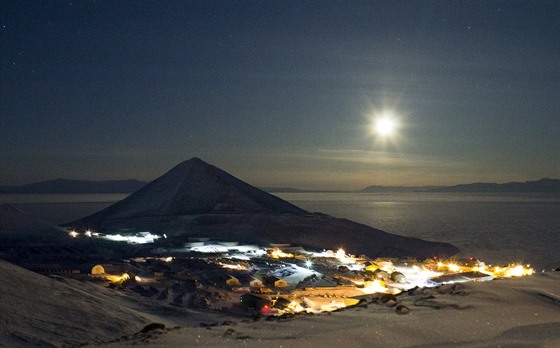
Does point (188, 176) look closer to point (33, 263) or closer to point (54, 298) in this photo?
point (33, 263)

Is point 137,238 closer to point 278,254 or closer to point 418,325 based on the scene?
point 278,254

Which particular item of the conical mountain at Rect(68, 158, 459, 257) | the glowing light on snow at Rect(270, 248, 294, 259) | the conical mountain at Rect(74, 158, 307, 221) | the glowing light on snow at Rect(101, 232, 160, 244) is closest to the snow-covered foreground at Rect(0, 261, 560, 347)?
the glowing light on snow at Rect(270, 248, 294, 259)

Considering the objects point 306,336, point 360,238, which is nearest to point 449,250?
point 360,238

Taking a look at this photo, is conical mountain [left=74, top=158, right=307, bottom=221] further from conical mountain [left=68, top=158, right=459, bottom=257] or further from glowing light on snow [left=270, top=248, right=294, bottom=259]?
glowing light on snow [left=270, top=248, right=294, bottom=259]

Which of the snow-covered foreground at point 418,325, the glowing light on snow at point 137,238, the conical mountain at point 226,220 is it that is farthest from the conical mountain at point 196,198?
the snow-covered foreground at point 418,325

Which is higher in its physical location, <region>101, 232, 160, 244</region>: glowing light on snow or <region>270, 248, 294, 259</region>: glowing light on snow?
<region>270, 248, 294, 259</region>: glowing light on snow

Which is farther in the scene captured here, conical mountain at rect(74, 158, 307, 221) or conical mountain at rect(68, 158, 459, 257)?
conical mountain at rect(74, 158, 307, 221)

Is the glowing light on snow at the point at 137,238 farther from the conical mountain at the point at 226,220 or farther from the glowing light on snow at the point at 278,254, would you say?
the glowing light on snow at the point at 278,254

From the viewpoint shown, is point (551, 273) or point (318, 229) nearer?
point (551, 273)
